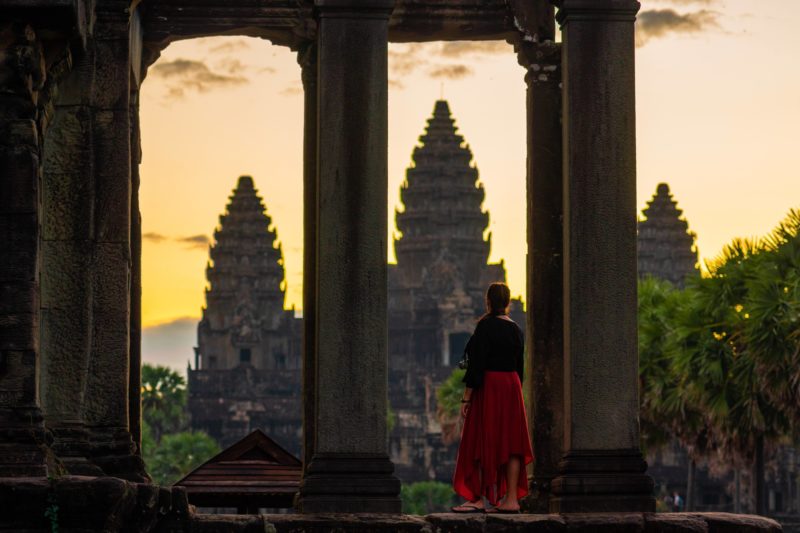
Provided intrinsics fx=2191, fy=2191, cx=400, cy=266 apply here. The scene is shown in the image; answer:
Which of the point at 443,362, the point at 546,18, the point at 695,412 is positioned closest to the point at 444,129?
the point at 443,362

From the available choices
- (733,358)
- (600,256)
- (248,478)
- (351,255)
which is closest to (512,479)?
(600,256)

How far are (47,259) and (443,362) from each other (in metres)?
121

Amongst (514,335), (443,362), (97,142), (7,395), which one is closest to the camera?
(7,395)

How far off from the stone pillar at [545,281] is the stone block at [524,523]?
6.67 ft

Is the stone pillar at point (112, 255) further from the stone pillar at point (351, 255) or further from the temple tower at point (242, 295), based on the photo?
the temple tower at point (242, 295)

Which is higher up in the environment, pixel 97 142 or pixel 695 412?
pixel 97 142

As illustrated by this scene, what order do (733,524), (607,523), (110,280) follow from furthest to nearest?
(110,280), (733,524), (607,523)

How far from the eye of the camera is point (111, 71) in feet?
60.4

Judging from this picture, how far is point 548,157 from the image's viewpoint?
18.9 m

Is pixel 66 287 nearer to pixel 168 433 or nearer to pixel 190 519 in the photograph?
pixel 190 519

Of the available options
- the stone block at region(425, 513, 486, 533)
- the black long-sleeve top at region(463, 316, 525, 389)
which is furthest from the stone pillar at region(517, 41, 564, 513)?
the stone block at region(425, 513, 486, 533)

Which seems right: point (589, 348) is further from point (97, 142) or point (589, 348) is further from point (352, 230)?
point (97, 142)

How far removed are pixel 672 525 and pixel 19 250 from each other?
5351mm

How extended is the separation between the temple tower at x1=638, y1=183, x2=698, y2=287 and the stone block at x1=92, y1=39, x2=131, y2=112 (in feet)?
405
